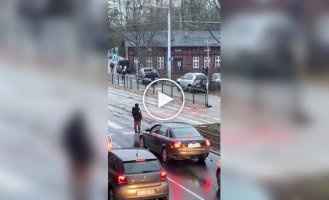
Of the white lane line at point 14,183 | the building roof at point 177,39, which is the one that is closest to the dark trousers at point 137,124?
the building roof at point 177,39

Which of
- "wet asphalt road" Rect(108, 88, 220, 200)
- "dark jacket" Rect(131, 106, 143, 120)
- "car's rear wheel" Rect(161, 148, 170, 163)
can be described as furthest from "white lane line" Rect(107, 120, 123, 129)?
"car's rear wheel" Rect(161, 148, 170, 163)

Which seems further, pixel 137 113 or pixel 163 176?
pixel 163 176

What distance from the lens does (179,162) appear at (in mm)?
3209

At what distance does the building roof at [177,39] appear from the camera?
2.66 m

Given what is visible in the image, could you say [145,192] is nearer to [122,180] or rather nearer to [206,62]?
[122,180]

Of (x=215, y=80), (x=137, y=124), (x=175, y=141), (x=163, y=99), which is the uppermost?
(x=215, y=80)

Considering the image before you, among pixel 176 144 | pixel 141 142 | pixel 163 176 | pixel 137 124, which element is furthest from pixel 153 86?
pixel 176 144

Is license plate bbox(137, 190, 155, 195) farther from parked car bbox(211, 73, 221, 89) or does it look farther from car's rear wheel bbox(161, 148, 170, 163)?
parked car bbox(211, 73, 221, 89)

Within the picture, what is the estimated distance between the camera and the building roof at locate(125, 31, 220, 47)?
2662 mm

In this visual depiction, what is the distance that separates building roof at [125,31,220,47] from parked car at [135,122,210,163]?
53cm

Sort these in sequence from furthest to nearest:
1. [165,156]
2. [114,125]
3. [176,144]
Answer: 1. [176,144]
2. [165,156]
3. [114,125]

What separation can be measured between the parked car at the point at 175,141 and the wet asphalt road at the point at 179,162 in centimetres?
6

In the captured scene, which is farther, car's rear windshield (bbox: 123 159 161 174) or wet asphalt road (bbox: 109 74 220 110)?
car's rear windshield (bbox: 123 159 161 174)

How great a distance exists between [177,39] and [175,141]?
919 mm
